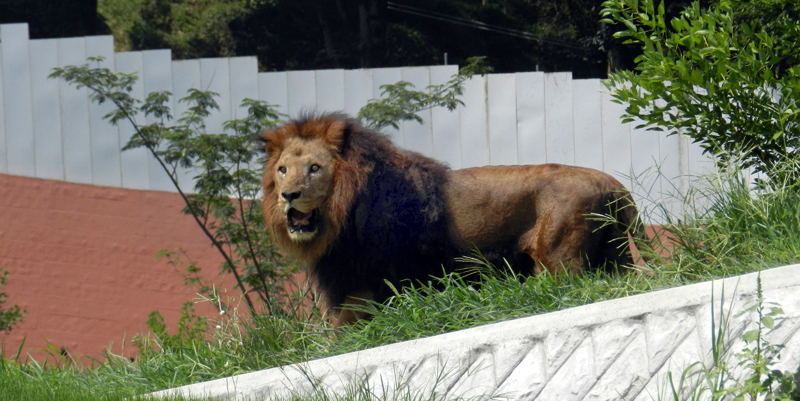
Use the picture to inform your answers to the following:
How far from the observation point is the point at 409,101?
7789 millimetres

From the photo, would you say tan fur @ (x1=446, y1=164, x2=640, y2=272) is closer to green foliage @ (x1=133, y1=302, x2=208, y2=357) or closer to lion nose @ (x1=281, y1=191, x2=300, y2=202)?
lion nose @ (x1=281, y1=191, x2=300, y2=202)

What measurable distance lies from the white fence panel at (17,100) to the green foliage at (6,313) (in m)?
1.15

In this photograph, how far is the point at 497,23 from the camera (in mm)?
22812

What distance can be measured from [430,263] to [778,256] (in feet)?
6.28

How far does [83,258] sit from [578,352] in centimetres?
648

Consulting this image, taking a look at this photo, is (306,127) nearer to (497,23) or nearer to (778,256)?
(778,256)

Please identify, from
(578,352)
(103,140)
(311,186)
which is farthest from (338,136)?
(103,140)

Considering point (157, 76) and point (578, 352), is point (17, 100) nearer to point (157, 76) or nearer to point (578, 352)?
point (157, 76)

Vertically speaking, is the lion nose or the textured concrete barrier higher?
the lion nose

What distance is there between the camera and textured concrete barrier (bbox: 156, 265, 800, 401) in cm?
376

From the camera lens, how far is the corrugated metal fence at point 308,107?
336 inches

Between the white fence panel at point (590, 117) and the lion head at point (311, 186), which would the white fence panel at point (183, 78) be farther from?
the lion head at point (311, 186)

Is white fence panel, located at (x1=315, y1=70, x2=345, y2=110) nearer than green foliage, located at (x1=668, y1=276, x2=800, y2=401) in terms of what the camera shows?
No

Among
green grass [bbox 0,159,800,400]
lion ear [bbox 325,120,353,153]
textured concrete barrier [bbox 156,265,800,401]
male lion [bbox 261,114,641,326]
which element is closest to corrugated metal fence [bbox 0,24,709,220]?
male lion [bbox 261,114,641,326]
